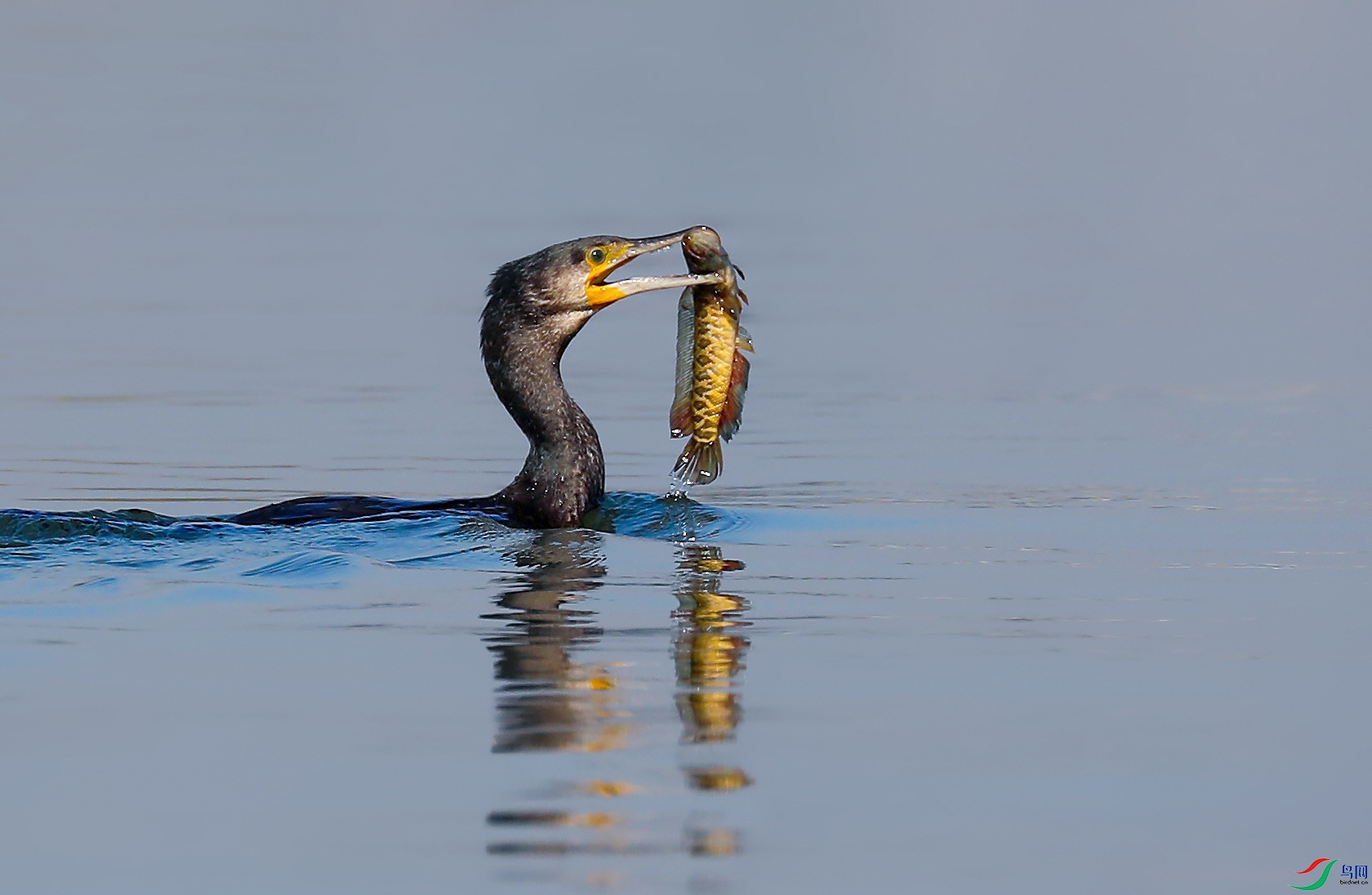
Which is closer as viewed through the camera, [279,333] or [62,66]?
[279,333]

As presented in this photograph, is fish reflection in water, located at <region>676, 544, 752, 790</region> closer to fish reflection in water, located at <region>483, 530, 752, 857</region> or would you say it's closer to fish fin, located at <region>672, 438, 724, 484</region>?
fish reflection in water, located at <region>483, 530, 752, 857</region>

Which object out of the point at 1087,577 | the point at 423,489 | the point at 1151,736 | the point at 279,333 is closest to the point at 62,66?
the point at 279,333

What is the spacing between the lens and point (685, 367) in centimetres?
941

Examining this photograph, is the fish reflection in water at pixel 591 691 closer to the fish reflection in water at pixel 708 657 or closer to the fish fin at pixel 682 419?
the fish reflection in water at pixel 708 657

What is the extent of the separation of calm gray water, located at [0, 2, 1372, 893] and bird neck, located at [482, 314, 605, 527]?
28 cm

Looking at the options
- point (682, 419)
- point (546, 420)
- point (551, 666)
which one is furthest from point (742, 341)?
point (551, 666)

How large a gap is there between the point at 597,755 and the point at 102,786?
3.83 feet

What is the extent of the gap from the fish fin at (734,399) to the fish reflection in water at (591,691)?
918 millimetres

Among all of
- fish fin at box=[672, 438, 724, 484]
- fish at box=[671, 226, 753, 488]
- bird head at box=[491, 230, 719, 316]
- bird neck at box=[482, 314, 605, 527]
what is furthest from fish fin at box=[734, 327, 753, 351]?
bird neck at box=[482, 314, 605, 527]

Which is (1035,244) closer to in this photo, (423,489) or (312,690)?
(423,489)

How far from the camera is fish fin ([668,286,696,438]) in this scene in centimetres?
938

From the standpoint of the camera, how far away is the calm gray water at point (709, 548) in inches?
199

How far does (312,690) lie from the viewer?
20.1 ft

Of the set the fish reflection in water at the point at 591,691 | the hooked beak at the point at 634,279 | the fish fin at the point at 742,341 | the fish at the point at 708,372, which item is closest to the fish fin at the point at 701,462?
the fish at the point at 708,372
